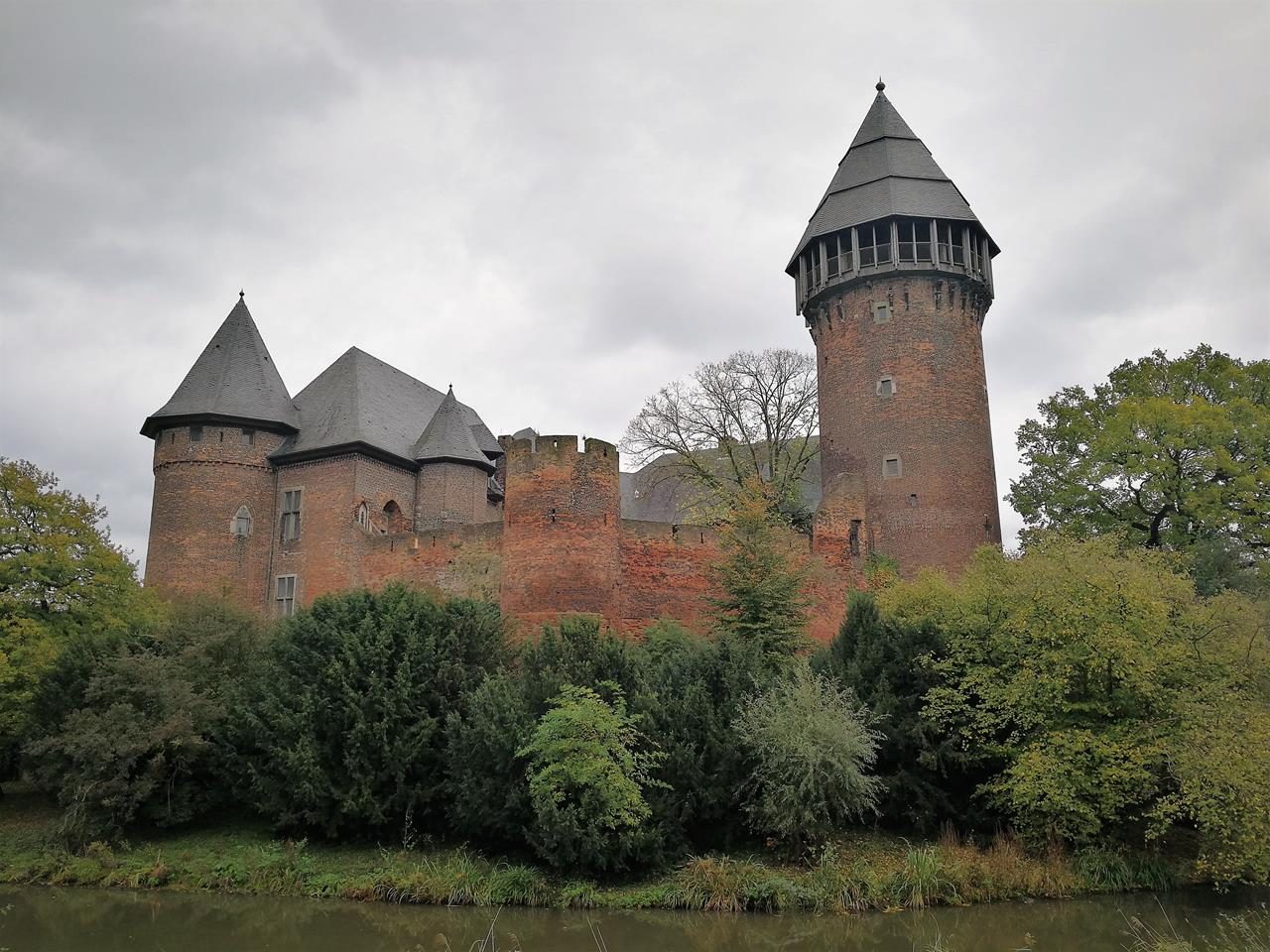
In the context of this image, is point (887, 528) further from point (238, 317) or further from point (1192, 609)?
point (238, 317)

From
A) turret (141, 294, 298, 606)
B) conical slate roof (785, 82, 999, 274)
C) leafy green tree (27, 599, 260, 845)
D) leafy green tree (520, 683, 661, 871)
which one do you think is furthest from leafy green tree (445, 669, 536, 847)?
conical slate roof (785, 82, 999, 274)

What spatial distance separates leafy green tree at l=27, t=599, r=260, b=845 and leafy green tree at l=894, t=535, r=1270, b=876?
1241cm

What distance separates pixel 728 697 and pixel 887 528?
1166cm

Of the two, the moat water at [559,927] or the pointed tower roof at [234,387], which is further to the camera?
the pointed tower roof at [234,387]

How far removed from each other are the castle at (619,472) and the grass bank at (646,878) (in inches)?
331

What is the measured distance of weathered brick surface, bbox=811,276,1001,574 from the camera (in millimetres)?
28000

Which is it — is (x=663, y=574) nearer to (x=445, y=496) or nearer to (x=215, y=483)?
(x=445, y=496)

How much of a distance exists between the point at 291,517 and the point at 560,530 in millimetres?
9410

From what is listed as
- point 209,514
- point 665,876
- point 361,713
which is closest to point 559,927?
point 665,876

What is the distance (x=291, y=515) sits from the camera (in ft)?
94.9

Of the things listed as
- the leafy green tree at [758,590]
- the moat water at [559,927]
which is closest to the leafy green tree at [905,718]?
the leafy green tree at [758,590]

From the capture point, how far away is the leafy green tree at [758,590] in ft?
68.6

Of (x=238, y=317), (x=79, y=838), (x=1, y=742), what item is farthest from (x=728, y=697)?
(x=238, y=317)

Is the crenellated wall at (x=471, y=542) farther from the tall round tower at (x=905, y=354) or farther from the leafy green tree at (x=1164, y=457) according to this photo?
the leafy green tree at (x=1164, y=457)
